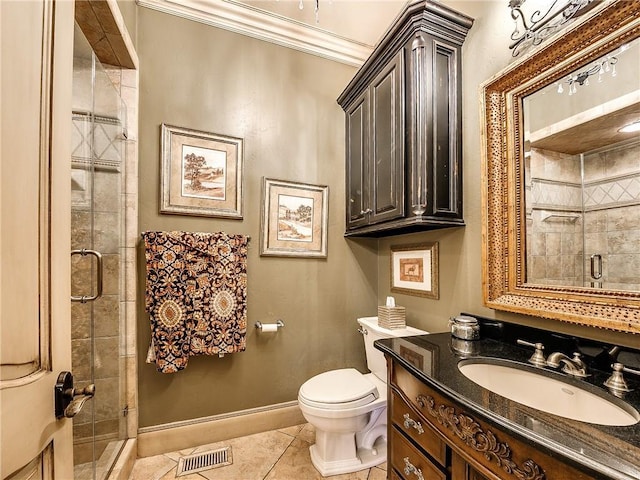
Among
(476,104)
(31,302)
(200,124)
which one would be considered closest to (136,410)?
Result: (31,302)

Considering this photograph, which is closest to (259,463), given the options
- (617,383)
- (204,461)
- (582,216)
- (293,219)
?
(204,461)

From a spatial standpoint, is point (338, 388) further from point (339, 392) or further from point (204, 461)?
point (204, 461)

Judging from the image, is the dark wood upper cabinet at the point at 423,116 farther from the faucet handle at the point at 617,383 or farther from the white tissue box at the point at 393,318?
the faucet handle at the point at 617,383

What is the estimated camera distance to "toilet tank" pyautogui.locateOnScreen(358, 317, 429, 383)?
1.92 metres

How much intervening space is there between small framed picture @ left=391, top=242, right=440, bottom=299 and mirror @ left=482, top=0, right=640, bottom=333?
412mm

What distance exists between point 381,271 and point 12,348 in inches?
87.3

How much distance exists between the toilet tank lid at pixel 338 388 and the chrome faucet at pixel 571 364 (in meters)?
0.96

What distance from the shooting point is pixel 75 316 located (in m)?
1.37

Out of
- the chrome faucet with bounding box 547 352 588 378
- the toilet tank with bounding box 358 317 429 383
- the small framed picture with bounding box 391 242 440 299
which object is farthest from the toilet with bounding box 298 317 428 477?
the chrome faucet with bounding box 547 352 588 378

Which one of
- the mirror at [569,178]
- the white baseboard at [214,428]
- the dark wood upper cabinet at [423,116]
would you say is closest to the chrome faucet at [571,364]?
the mirror at [569,178]

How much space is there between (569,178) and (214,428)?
2.42 m

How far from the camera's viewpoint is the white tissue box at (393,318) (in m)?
1.99

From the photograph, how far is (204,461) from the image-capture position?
1.83 meters

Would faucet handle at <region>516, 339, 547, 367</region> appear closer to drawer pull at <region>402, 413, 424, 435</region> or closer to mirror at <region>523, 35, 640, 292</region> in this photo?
mirror at <region>523, 35, 640, 292</region>
